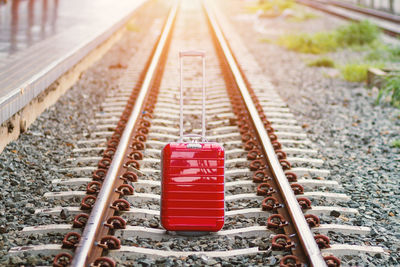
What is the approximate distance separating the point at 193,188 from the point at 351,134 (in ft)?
11.5

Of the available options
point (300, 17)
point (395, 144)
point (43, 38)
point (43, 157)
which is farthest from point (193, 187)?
point (300, 17)

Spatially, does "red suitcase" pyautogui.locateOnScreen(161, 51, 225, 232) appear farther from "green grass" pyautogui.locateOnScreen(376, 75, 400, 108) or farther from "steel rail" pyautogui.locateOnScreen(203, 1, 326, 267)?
"green grass" pyautogui.locateOnScreen(376, 75, 400, 108)

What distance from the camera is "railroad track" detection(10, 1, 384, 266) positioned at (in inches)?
159

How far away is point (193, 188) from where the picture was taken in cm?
435

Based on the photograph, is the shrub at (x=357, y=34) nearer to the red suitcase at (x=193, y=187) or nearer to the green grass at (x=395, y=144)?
the green grass at (x=395, y=144)

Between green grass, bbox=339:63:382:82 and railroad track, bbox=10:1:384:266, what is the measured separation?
228cm

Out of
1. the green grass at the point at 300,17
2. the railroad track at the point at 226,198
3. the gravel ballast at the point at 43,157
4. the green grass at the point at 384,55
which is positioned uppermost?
the green grass at the point at 384,55

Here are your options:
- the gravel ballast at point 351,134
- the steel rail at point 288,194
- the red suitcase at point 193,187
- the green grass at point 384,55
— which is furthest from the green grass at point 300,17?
the red suitcase at point 193,187

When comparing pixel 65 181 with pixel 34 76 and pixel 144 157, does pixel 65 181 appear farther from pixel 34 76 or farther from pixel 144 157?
pixel 34 76

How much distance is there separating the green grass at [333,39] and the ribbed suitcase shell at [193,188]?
387 inches

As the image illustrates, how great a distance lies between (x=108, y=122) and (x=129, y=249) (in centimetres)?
362

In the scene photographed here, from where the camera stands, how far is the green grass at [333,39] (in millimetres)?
14062

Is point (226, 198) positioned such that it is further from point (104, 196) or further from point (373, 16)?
point (373, 16)

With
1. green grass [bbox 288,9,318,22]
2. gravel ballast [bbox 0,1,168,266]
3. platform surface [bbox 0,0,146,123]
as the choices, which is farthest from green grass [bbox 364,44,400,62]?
green grass [bbox 288,9,318,22]
